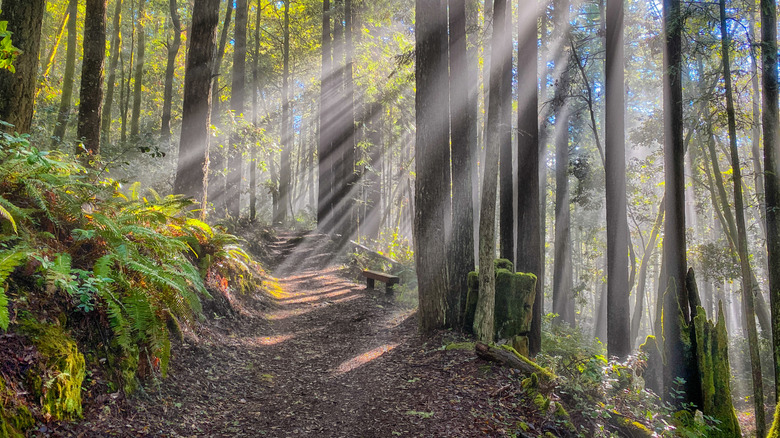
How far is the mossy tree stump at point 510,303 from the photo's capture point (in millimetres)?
7180

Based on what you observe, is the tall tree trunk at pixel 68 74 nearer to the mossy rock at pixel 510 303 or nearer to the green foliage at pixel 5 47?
the green foliage at pixel 5 47

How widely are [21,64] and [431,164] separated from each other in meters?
5.73

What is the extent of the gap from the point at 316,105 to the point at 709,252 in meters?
23.8

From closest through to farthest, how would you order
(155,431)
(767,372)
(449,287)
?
1. (155,431)
2. (449,287)
3. (767,372)

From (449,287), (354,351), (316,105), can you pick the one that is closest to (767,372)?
(449,287)

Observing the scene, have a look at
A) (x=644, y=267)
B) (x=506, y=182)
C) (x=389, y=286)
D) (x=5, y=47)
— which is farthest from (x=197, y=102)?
(x=644, y=267)

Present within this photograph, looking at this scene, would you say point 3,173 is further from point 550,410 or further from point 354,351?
point 550,410

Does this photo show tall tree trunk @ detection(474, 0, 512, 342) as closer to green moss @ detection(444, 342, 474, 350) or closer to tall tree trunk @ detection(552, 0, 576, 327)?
green moss @ detection(444, 342, 474, 350)

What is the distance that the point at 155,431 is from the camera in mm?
3457

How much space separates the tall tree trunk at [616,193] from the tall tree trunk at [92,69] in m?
11.3

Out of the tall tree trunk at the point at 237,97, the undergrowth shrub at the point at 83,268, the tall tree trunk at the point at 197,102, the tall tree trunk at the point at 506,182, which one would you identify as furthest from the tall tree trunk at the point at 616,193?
the tall tree trunk at the point at 237,97

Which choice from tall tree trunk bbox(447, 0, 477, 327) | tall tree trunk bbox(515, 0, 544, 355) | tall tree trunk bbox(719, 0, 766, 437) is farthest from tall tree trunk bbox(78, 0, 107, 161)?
tall tree trunk bbox(719, 0, 766, 437)

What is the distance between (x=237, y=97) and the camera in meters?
17.6

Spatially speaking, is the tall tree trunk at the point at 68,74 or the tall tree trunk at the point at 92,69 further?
the tall tree trunk at the point at 68,74
